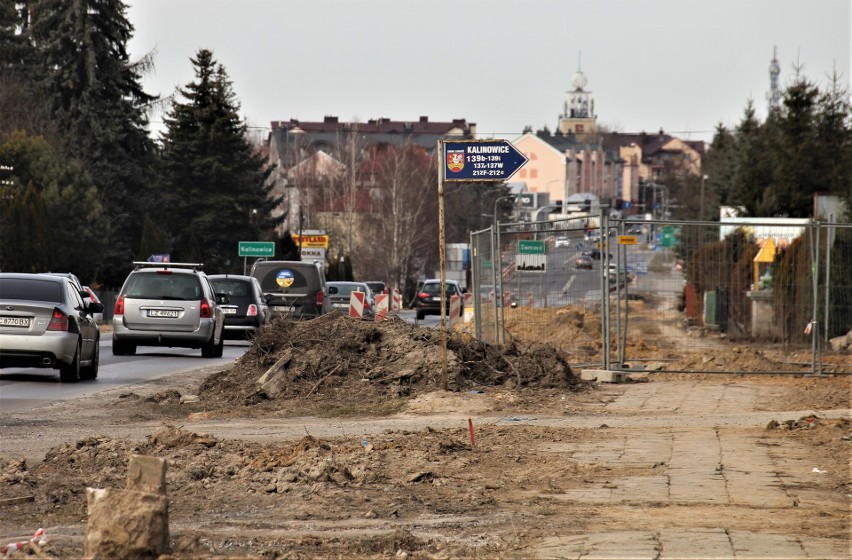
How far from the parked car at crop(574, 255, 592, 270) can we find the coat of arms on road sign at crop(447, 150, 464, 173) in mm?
5090

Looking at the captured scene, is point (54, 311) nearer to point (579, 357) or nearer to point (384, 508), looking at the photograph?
point (579, 357)

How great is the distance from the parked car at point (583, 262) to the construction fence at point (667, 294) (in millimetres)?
20

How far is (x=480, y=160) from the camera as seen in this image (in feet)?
52.2

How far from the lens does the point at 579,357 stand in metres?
22.0

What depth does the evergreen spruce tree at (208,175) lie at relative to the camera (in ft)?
241

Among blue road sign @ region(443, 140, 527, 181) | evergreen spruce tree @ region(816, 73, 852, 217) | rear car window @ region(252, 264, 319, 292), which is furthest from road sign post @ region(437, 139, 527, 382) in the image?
evergreen spruce tree @ region(816, 73, 852, 217)

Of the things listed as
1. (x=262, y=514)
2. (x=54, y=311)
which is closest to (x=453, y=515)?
(x=262, y=514)

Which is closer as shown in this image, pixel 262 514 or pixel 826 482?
pixel 262 514

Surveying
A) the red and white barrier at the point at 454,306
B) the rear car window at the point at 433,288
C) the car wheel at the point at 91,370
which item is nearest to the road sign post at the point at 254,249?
the rear car window at the point at 433,288

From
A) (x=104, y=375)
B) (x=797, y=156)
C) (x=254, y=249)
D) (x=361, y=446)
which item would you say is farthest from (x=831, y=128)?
(x=361, y=446)

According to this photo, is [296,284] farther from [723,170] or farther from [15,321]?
[723,170]

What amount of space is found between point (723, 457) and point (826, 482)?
124cm

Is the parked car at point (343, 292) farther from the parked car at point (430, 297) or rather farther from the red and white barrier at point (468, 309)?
the parked car at point (430, 297)

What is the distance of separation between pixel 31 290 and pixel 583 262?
25.5 feet
